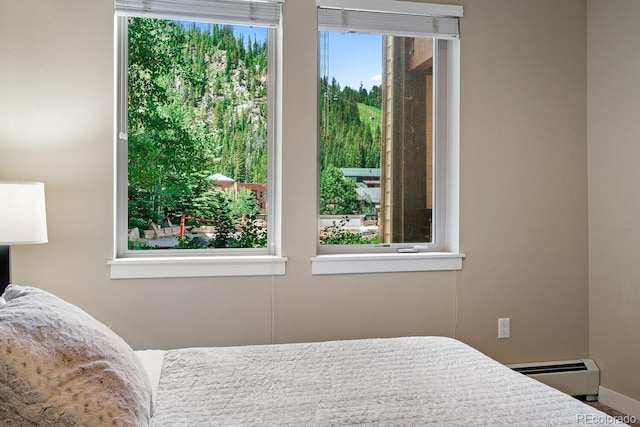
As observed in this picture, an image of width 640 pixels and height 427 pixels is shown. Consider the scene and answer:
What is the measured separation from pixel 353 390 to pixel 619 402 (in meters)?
2.27

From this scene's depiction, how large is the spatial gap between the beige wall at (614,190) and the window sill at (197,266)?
1.90m

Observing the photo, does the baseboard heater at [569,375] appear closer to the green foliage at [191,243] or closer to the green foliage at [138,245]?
the green foliage at [191,243]

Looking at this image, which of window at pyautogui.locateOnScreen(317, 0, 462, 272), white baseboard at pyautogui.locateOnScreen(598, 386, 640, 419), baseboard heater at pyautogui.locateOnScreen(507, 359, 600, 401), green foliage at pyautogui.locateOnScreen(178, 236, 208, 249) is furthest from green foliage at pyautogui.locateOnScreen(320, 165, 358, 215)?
white baseboard at pyautogui.locateOnScreen(598, 386, 640, 419)

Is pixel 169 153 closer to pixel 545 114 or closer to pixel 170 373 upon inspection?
pixel 170 373

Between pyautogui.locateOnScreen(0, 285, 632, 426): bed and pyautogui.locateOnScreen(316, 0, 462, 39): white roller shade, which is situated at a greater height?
pyautogui.locateOnScreen(316, 0, 462, 39): white roller shade

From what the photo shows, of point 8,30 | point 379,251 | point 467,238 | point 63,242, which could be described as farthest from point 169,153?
point 467,238

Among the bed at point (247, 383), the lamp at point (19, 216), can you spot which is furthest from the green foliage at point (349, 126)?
the lamp at point (19, 216)

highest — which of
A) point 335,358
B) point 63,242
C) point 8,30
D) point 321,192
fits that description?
point 8,30

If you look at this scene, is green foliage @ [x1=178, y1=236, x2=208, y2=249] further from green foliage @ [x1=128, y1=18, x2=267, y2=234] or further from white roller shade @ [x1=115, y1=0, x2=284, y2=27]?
white roller shade @ [x1=115, y1=0, x2=284, y2=27]

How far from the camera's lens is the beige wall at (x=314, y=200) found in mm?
2555

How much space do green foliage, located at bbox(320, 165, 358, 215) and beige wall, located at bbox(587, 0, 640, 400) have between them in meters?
1.47

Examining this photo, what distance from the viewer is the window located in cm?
304

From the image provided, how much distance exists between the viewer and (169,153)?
2830 millimetres

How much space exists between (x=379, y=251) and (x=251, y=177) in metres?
0.84
